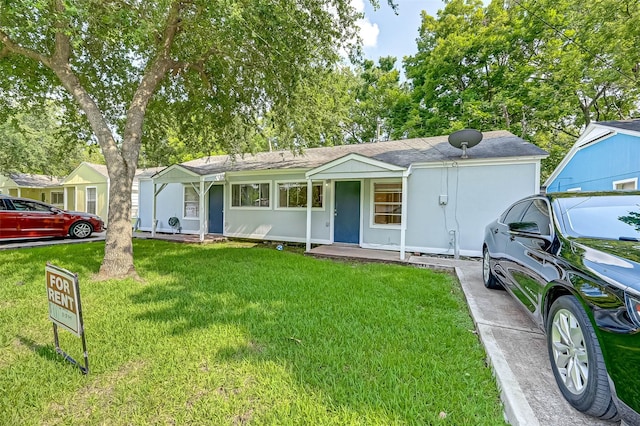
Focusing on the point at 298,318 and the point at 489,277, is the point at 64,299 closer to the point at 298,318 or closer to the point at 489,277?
the point at 298,318

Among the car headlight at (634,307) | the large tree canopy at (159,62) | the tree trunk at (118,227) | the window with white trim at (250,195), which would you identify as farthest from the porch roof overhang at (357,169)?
the car headlight at (634,307)

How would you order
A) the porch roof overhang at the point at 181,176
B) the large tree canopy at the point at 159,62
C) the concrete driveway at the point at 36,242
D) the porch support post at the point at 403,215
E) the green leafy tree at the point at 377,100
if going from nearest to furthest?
the large tree canopy at the point at 159,62, the porch support post at the point at 403,215, the concrete driveway at the point at 36,242, the porch roof overhang at the point at 181,176, the green leafy tree at the point at 377,100

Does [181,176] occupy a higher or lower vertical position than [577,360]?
higher

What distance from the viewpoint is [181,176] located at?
35.3 ft

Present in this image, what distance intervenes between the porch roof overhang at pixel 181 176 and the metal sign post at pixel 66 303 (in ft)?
26.5

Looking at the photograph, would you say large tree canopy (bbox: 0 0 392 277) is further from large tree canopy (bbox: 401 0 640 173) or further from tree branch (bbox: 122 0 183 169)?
large tree canopy (bbox: 401 0 640 173)

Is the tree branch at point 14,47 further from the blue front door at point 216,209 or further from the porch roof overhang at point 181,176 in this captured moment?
the blue front door at point 216,209

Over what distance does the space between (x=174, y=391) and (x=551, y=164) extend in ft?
71.9

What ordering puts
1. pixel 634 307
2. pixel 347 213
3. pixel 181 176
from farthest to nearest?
pixel 181 176 → pixel 347 213 → pixel 634 307

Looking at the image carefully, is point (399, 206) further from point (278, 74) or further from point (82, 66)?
point (82, 66)

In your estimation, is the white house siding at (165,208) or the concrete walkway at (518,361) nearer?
the concrete walkway at (518,361)

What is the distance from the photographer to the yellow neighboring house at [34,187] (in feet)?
62.0

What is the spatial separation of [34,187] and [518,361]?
2627 centimetres

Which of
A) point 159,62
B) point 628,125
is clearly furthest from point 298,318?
point 628,125
